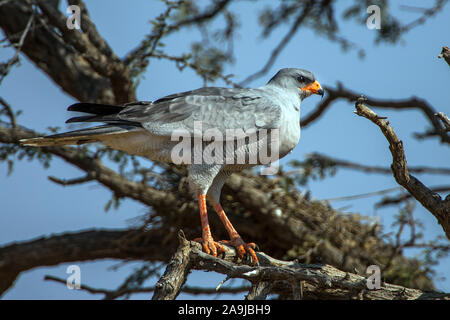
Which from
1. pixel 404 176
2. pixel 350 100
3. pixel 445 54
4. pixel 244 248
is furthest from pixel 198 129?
pixel 350 100

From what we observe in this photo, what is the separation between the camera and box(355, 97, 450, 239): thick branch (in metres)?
3.63

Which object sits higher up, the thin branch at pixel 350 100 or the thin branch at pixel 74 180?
the thin branch at pixel 350 100

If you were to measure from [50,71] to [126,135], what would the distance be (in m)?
3.46

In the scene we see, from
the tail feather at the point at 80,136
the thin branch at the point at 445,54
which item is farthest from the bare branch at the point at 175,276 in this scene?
the thin branch at the point at 445,54

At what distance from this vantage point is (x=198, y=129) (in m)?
4.21

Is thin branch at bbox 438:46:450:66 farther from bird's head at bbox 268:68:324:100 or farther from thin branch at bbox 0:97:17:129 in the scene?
thin branch at bbox 0:97:17:129

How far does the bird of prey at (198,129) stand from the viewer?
4195mm

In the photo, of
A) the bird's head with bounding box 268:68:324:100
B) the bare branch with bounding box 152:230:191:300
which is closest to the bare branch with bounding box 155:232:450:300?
the bare branch with bounding box 152:230:191:300

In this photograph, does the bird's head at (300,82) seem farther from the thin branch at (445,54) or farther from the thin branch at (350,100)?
the thin branch at (350,100)

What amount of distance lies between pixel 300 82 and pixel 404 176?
1.51 m

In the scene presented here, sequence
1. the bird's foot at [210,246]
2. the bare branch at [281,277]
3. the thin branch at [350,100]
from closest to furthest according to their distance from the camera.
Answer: the bare branch at [281,277] → the bird's foot at [210,246] → the thin branch at [350,100]

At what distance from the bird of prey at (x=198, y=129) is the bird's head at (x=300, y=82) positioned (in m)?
0.47

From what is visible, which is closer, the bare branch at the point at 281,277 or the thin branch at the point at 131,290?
the bare branch at the point at 281,277

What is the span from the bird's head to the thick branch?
1319mm
